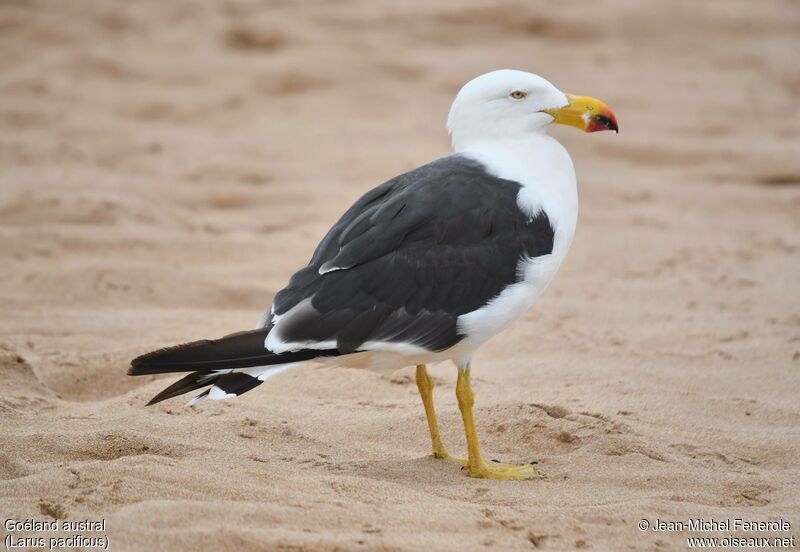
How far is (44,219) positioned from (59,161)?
1262 millimetres

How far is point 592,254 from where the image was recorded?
257 inches

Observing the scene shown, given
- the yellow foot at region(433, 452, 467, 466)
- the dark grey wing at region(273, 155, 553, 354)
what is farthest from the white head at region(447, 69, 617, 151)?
the yellow foot at region(433, 452, 467, 466)

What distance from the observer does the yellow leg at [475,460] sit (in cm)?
365

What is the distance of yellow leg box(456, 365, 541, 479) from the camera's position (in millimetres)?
3654

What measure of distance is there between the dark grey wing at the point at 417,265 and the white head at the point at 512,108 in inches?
12.6

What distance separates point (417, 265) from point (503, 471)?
74 centimetres

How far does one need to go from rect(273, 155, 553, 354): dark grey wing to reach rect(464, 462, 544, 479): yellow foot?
442 millimetres

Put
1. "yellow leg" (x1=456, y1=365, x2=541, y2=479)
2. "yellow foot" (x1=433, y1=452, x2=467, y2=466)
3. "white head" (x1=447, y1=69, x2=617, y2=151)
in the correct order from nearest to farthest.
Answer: "yellow leg" (x1=456, y1=365, x2=541, y2=479) < "yellow foot" (x1=433, y1=452, x2=467, y2=466) < "white head" (x1=447, y1=69, x2=617, y2=151)

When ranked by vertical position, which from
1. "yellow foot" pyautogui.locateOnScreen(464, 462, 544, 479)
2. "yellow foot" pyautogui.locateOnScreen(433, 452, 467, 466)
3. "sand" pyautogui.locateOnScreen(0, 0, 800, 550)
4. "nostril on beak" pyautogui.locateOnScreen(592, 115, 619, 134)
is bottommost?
"yellow foot" pyautogui.locateOnScreen(433, 452, 467, 466)

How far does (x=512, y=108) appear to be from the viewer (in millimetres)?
4109

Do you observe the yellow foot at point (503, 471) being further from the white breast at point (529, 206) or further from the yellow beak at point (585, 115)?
the yellow beak at point (585, 115)

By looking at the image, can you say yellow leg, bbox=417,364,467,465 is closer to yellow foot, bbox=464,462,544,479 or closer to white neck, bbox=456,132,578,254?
yellow foot, bbox=464,462,544,479

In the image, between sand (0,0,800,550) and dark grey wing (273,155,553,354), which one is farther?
dark grey wing (273,155,553,354)

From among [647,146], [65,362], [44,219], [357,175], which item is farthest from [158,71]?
[65,362]
